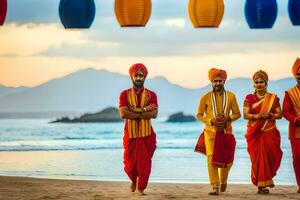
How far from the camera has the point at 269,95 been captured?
48.2 ft

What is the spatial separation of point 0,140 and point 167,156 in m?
12.7

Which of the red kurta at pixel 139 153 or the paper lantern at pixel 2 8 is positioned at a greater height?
the paper lantern at pixel 2 8

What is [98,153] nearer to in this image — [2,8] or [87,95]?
[2,8]

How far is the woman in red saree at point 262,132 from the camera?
14.6 meters

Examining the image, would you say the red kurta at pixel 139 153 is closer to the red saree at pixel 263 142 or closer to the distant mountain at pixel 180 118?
the red saree at pixel 263 142

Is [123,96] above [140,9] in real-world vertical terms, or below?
below

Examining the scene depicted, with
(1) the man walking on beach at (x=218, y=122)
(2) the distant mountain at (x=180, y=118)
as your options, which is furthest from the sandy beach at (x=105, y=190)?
(2) the distant mountain at (x=180, y=118)

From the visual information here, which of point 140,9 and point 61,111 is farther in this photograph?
point 61,111

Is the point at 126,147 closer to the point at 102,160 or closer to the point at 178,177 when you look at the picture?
the point at 178,177

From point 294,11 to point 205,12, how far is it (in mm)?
1294

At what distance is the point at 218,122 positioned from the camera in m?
14.6

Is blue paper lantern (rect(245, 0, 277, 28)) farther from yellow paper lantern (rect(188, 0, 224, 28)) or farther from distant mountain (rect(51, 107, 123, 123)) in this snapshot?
distant mountain (rect(51, 107, 123, 123))

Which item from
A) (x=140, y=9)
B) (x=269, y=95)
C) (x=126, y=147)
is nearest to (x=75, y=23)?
(x=140, y=9)

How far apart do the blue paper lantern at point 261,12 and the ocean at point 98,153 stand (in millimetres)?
3482
